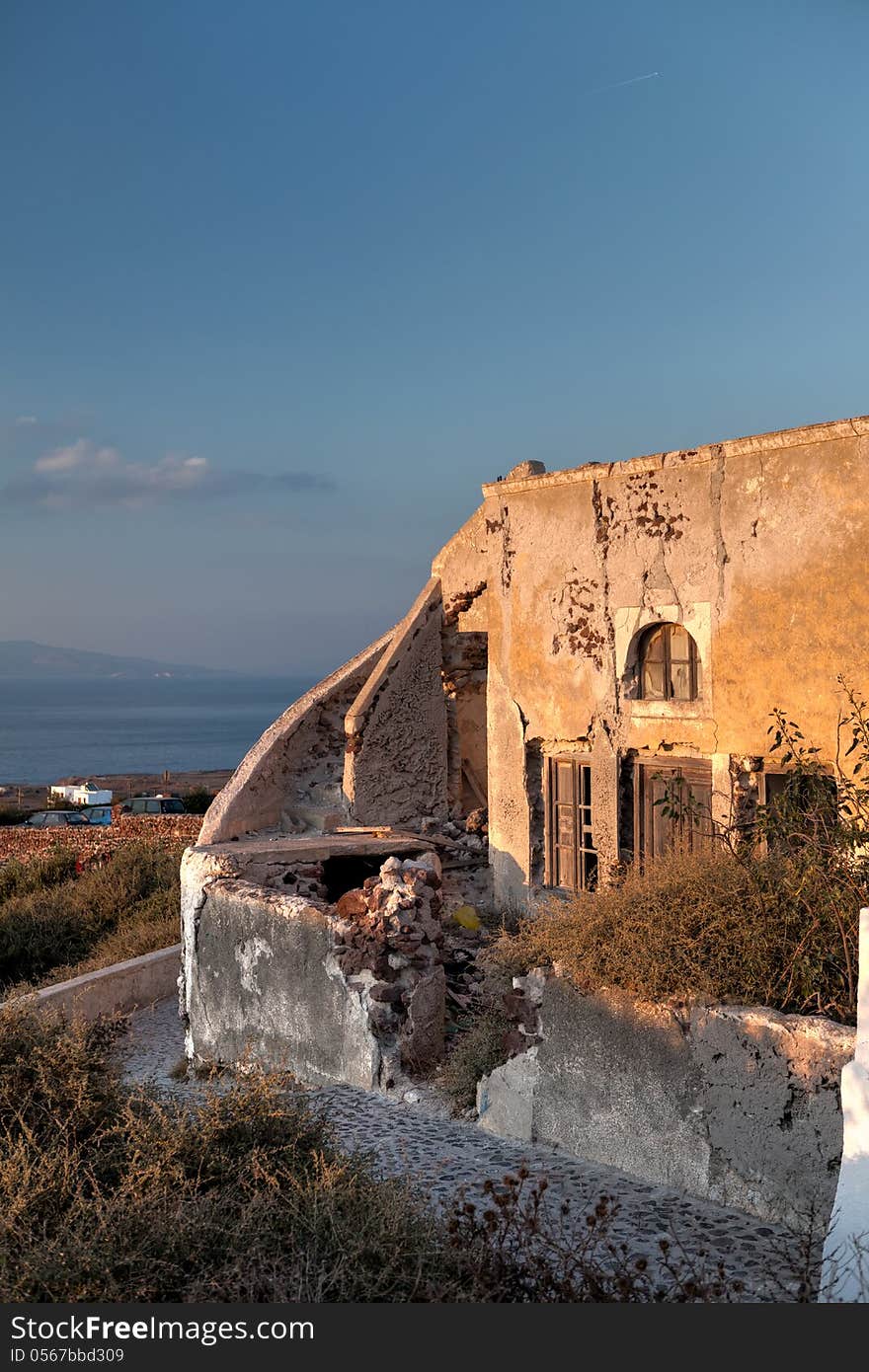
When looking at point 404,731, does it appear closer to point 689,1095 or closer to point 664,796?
point 664,796

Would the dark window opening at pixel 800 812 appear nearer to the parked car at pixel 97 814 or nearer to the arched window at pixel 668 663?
the arched window at pixel 668 663

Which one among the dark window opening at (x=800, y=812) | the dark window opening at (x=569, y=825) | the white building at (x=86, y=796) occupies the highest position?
the dark window opening at (x=800, y=812)

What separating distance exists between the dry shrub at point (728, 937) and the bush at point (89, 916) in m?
10.1

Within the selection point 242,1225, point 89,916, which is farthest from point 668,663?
point 89,916

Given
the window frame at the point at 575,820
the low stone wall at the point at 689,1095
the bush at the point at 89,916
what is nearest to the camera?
the low stone wall at the point at 689,1095

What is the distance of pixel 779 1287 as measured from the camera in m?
4.98

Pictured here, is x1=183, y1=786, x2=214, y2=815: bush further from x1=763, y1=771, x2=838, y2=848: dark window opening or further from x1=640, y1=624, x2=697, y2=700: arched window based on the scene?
x1=763, y1=771, x2=838, y2=848: dark window opening

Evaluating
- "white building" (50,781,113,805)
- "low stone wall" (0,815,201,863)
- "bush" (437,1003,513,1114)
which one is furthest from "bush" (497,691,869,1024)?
"white building" (50,781,113,805)

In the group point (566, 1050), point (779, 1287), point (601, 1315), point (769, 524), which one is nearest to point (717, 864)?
point (566, 1050)

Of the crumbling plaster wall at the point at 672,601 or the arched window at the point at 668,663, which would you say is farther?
the arched window at the point at 668,663

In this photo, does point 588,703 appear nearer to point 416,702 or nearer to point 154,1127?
point 416,702

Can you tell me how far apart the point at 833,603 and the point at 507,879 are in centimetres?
453

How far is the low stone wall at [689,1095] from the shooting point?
5.68m

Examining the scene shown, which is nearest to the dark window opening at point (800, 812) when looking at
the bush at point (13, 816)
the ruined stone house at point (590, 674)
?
the ruined stone house at point (590, 674)
